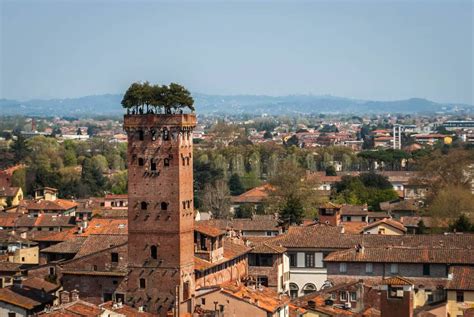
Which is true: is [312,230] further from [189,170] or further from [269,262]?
[189,170]

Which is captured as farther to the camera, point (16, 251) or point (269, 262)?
point (16, 251)

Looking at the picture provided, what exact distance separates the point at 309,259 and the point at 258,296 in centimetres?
1198

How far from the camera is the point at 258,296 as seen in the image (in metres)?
40.8

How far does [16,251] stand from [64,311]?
74.7ft

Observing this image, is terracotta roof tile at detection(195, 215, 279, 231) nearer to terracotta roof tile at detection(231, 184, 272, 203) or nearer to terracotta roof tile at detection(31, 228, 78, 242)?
terracotta roof tile at detection(31, 228, 78, 242)

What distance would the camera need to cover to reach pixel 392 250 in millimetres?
48219

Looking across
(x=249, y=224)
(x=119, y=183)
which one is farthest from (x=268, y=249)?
(x=119, y=183)

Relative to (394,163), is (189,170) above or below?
above

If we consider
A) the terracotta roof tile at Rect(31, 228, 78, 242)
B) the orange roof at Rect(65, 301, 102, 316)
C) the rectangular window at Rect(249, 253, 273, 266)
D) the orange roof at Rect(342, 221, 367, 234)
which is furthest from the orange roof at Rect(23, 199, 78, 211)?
the orange roof at Rect(65, 301, 102, 316)

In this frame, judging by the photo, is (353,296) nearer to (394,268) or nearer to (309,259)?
(394,268)

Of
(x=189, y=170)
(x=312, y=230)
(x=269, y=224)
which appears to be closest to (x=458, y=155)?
(x=269, y=224)

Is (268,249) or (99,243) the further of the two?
(268,249)

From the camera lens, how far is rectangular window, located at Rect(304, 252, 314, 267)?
52.5 meters

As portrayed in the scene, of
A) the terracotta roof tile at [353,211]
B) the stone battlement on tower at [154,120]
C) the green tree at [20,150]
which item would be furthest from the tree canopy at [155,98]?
the green tree at [20,150]
